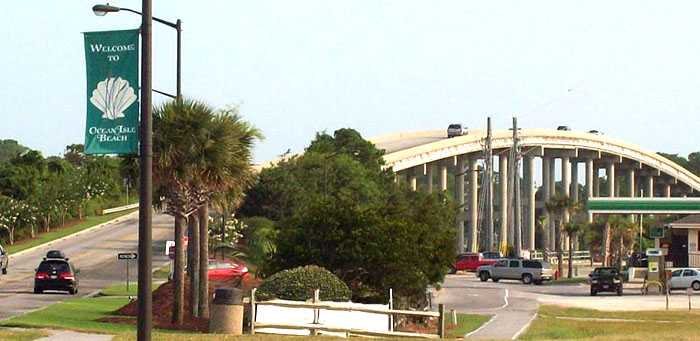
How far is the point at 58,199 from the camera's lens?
328 feet

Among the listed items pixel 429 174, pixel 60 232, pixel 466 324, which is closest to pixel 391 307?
pixel 466 324

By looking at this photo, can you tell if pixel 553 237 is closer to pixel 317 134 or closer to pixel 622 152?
pixel 622 152

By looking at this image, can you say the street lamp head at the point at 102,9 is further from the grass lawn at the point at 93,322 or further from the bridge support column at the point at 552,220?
the bridge support column at the point at 552,220

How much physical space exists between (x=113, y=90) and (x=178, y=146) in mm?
15745

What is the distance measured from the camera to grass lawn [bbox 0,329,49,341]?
86.5ft

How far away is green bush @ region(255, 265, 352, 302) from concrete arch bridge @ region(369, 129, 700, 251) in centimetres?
8226

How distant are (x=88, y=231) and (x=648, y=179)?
9417 cm

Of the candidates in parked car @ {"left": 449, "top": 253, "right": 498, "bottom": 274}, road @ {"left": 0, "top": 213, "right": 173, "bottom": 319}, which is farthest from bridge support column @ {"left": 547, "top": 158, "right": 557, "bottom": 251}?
road @ {"left": 0, "top": 213, "right": 173, "bottom": 319}

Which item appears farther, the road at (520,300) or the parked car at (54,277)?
the parked car at (54,277)

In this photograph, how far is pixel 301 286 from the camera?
34.9 metres

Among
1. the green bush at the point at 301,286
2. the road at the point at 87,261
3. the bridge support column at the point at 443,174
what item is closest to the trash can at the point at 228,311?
the green bush at the point at 301,286

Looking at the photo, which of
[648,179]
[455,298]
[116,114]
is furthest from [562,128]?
[116,114]

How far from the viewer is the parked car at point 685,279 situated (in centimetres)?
7437

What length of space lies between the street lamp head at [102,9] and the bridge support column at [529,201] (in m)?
127
